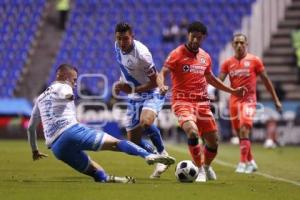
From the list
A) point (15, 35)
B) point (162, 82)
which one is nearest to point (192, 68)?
point (162, 82)

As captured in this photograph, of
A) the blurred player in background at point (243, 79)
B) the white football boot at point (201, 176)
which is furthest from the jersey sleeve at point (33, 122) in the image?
the blurred player in background at point (243, 79)

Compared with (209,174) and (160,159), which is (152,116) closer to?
(209,174)

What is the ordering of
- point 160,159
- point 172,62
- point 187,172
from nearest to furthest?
point 160,159
point 187,172
point 172,62

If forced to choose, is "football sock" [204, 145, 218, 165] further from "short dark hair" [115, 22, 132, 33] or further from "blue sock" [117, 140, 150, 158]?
"short dark hair" [115, 22, 132, 33]

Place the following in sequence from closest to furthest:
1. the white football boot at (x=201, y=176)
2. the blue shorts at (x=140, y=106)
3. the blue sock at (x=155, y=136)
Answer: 1. the white football boot at (x=201, y=176)
2. the blue shorts at (x=140, y=106)
3. the blue sock at (x=155, y=136)

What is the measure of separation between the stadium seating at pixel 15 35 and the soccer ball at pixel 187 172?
61.4 feet

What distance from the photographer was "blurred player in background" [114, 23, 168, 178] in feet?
36.6

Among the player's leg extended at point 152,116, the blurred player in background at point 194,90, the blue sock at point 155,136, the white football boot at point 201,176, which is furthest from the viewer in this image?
the blue sock at point 155,136

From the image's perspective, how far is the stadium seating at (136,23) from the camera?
29.3 m

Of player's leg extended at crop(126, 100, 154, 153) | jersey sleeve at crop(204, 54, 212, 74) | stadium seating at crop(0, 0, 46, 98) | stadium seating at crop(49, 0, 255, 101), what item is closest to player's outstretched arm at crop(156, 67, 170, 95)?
jersey sleeve at crop(204, 54, 212, 74)

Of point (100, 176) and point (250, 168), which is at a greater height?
point (100, 176)

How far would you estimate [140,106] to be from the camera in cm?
1160

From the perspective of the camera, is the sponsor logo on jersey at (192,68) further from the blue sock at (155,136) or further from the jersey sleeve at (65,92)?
the jersey sleeve at (65,92)

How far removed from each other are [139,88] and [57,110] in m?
2.00
